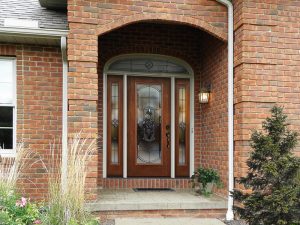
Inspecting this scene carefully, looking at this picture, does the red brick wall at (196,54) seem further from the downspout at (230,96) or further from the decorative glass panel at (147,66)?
the downspout at (230,96)

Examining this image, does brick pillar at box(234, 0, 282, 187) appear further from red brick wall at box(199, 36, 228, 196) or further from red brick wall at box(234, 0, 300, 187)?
red brick wall at box(199, 36, 228, 196)

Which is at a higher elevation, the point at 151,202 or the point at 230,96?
the point at 230,96

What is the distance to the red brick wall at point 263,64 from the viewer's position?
5996 millimetres

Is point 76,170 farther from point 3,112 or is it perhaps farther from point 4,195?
point 3,112

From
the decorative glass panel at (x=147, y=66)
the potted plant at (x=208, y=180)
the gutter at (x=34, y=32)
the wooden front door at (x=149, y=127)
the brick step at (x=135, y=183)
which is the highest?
the gutter at (x=34, y=32)

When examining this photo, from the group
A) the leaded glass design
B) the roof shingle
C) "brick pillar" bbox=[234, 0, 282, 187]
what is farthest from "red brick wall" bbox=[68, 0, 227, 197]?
the leaded glass design

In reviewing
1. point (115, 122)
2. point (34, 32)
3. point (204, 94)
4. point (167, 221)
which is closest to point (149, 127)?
point (115, 122)

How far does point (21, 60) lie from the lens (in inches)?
265

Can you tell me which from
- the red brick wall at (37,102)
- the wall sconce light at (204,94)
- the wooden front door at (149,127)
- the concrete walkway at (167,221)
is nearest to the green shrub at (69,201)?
the concrete walkway at (167,221)

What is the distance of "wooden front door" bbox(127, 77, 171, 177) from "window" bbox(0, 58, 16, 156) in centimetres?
212

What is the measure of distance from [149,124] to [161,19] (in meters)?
2.35

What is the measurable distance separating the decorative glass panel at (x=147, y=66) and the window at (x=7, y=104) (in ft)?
5.96

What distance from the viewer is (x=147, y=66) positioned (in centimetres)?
774

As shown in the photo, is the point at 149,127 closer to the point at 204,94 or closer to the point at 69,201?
the point at 204,94
